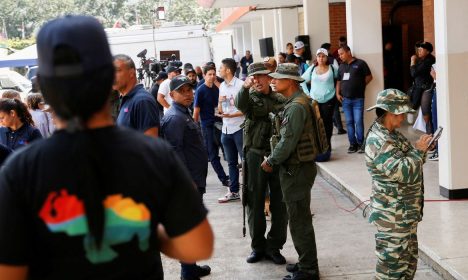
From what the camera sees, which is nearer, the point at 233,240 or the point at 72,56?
the point at 72,56

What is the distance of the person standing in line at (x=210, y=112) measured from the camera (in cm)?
930

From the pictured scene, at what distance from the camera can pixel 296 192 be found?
513 centimetres

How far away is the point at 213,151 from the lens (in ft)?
31.1

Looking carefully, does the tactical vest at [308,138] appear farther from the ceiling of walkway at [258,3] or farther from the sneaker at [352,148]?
the ceiling of walkway at [258,3]

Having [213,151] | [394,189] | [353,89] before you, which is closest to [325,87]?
[353,89]

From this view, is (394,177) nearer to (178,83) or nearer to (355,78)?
(178,83)

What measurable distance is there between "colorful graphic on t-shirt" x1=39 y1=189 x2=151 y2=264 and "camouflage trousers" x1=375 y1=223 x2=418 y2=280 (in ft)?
9.19

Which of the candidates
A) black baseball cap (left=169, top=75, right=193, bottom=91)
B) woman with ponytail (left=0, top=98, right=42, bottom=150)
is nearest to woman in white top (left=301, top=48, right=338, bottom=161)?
black baseball cap (left=169, top=75, right=193, bottom=91)

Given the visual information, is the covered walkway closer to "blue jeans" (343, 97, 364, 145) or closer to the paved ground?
the paved ground

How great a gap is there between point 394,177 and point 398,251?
20.8 inches

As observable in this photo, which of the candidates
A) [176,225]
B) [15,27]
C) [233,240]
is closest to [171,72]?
[233,240]

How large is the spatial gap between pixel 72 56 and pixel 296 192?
141 inches

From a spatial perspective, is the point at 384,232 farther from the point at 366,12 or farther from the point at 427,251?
the point at 366,12

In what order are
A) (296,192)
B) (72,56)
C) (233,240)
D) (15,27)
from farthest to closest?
(15,27) → (233,240) → (296,192) → (72,56)
